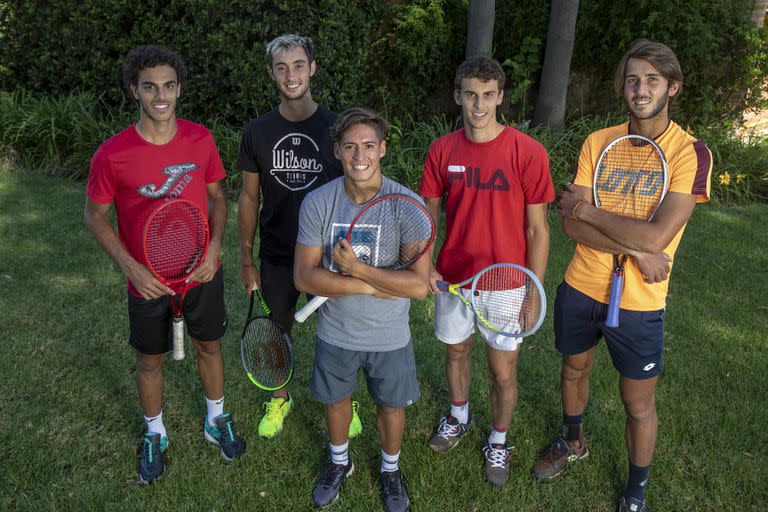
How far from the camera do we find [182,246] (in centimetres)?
364

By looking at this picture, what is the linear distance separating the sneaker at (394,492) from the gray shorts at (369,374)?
50cm

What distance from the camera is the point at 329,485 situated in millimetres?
3701

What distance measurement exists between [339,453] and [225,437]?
2.72ft

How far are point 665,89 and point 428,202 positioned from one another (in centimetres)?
139

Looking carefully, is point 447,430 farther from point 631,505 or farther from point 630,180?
point 630,180

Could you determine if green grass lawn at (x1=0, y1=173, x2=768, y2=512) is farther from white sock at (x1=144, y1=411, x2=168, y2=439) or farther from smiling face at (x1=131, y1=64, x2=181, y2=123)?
smiling face at (x1=131, y1=64, x2=181, y2=123)

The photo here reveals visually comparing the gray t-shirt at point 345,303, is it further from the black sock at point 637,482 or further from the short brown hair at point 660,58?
the black sock at point 637,482

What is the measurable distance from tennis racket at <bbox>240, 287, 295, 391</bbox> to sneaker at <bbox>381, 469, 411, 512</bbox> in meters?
0.84

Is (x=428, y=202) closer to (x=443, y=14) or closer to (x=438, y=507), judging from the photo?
(x=438, y=507)

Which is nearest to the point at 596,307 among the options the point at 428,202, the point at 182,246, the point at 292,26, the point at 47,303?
the point at 428,202

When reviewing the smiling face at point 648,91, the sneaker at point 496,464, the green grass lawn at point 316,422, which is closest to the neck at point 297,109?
the smiling face at point 648,91

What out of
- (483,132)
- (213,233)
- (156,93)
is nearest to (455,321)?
(483,132)

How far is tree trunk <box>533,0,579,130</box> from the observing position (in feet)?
28.3

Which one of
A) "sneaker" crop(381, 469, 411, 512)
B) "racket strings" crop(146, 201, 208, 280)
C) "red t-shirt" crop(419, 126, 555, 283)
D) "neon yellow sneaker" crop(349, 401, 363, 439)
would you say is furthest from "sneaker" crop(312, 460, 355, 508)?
"racket strings" crop(146, 201, 208, 280)
